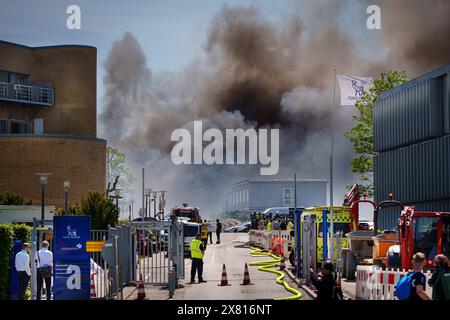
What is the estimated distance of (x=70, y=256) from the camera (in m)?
25.5

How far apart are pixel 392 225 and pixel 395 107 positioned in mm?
6484

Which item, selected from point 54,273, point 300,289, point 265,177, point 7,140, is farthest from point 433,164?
point 265,177

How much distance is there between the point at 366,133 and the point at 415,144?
23048mm

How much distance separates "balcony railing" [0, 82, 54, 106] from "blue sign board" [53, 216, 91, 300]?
57735mm

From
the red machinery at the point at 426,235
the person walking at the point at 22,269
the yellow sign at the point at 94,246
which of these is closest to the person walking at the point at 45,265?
the person walking at the point at 22,269

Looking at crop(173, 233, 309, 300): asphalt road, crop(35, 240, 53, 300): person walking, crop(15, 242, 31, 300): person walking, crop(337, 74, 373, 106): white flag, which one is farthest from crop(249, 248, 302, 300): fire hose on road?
crop(337, 74, 373, 106): white flag

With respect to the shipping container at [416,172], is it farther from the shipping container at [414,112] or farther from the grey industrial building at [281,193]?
the grey industrial building at [281,193]

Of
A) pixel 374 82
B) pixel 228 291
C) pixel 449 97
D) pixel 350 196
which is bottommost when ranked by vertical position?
pixel 228 291

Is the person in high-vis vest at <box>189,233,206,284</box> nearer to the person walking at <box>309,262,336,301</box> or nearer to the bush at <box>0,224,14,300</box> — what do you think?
the bush at <box>0,224,14,300</box>

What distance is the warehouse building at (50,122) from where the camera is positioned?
77438 mm

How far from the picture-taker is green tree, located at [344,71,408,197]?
2785 inches

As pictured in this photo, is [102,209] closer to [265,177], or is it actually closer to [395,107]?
[395,107]

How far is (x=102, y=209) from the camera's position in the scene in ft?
187

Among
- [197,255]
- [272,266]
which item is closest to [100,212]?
[272,266]
